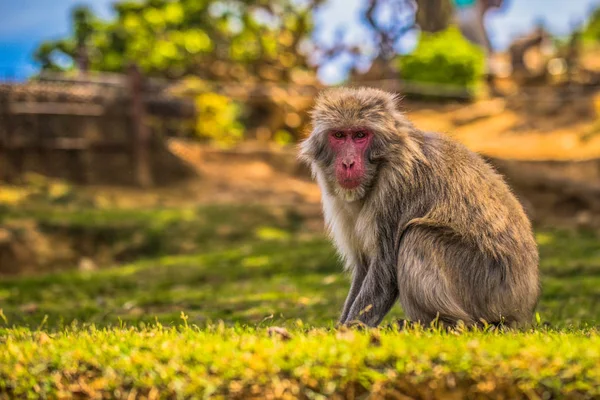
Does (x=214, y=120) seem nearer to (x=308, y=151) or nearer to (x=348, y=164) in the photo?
(x=308, y=151)

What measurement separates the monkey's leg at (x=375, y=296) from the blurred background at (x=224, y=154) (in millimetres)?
824

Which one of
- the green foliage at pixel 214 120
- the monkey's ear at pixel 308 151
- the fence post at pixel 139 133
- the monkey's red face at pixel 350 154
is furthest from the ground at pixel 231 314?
the green foliage at pixel 214 120

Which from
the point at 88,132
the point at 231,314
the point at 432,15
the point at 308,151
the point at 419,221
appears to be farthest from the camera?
the point at 432,15

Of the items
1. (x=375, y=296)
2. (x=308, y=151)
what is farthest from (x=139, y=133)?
(x=375, y=296)

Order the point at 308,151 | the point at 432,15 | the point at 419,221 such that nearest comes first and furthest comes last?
1. the point at 419,221
2. the point at 308,151
3. the point at 432,15

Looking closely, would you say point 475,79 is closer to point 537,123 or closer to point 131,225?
point 537,123

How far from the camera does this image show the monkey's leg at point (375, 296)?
223 inches

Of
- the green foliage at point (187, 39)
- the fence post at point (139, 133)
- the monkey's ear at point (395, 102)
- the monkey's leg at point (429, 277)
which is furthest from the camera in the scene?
the green foliage at point (187, 39)

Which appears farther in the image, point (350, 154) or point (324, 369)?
point (350, 154)

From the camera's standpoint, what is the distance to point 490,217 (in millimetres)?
5652

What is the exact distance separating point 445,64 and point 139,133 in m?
15.1

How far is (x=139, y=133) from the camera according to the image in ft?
66.0

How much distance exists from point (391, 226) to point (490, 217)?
2.20 ft

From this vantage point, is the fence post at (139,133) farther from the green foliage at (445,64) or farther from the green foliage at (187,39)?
the green foliage at (445,64)
